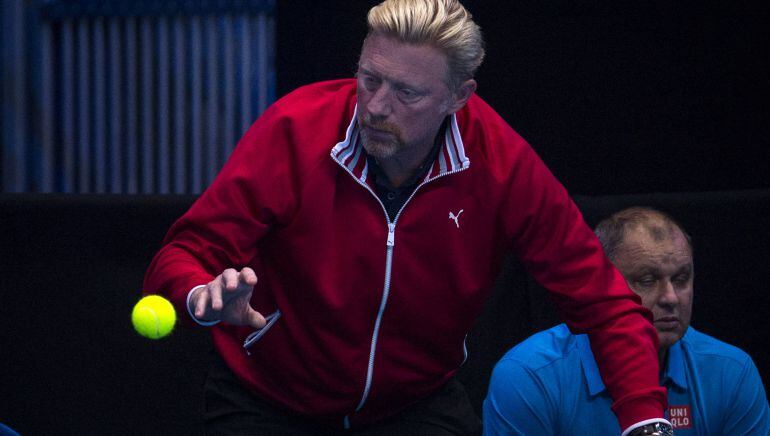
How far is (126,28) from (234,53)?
2.30 feet

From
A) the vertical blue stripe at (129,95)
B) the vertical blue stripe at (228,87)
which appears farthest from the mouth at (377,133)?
the vertical blue stripe at (129,95)

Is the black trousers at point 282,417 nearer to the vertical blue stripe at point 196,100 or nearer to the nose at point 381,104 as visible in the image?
the nose at point 381,104

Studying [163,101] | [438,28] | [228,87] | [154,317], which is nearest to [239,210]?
[154,317]

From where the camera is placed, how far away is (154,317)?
1.66m

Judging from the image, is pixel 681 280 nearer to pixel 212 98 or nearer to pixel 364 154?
pixel 364 154

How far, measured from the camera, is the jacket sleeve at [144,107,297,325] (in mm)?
1814

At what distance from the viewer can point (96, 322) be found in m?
2.91

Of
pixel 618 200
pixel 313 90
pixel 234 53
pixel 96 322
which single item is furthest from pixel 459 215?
pixel 234 53

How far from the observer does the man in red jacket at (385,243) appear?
1.86m

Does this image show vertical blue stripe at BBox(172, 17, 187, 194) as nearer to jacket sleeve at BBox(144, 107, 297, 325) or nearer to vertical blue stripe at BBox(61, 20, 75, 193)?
vertical blue stripe at BBox(61, 20, 75, 193)

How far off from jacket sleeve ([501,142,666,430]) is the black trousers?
0.36 meters

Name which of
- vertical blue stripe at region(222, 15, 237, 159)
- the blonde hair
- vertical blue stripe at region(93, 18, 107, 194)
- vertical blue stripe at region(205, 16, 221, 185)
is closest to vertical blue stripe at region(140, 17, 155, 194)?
vertical blue stripe at region(93, 18, 107, 194)

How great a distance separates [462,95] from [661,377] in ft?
2.84

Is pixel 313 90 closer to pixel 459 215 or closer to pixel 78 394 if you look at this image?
pixel 459 215
